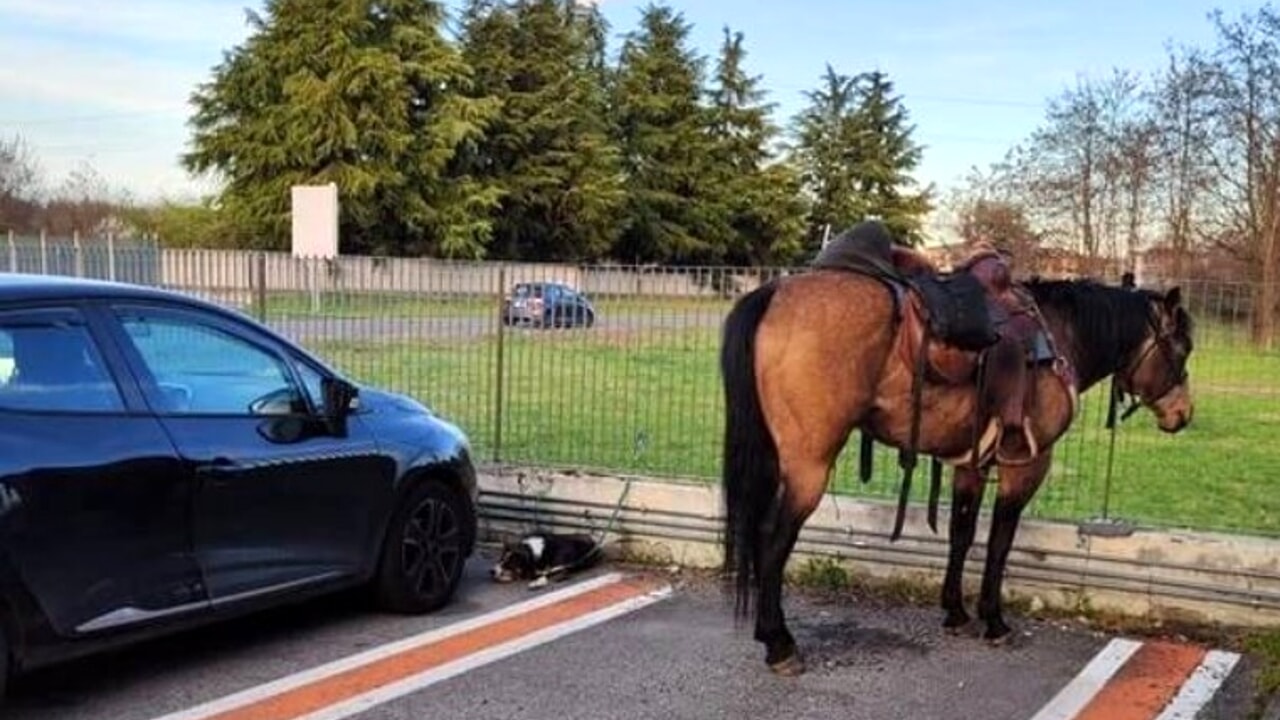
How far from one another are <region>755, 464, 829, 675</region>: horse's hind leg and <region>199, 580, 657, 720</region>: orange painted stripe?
1.26 meters

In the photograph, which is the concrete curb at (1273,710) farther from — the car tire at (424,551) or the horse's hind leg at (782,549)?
the car tire at (424,551)

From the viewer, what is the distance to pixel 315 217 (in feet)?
133

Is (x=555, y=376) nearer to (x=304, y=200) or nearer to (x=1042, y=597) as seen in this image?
(x=1042, y=597)

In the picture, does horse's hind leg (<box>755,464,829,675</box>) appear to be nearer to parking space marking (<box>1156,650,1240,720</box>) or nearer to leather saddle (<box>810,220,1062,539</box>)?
leather saddle (<box>810,220,1062,539</box>)

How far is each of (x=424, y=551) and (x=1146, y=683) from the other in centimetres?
348

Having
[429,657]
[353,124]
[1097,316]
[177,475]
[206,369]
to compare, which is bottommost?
[429,657]

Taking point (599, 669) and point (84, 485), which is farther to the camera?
point (599, 669)

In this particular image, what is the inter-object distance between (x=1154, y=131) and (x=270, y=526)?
35.6 metres

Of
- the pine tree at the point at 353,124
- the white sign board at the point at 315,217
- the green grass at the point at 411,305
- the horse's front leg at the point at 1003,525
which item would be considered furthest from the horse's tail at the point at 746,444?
the pine tree at the point at 353,124

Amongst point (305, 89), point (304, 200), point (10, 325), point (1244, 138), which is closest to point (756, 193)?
point (305, 89)

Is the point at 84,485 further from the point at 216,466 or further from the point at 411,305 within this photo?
the point at 411,305

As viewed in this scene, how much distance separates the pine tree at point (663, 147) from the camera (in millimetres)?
62531

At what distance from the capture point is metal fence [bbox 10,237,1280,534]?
7.86m

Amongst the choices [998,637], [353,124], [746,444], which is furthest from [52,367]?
[353,124]
